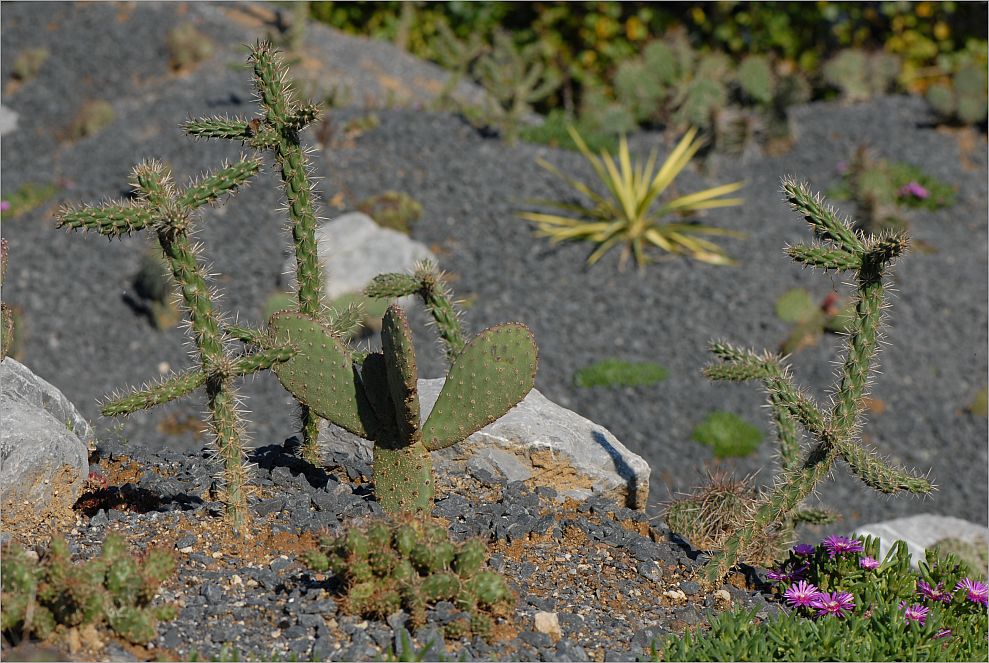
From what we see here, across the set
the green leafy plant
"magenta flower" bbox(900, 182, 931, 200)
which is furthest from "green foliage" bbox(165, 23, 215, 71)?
"magenta flower" bbox(900, 182, 931, 200)

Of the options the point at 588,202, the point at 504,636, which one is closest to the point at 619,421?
the point at 588,202

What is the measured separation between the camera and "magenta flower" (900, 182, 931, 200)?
10.4 metres

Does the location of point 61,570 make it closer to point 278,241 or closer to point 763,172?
point 278,241

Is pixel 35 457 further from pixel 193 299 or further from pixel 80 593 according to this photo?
pixel 80 593

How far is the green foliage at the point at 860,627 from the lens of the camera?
3.64 meters

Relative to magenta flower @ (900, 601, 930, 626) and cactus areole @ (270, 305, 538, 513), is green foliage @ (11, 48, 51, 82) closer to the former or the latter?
cactus areole @ (270, 305, 538, 513)

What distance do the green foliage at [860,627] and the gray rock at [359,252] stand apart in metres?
4.78

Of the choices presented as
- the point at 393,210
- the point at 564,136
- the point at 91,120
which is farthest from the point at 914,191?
the point at 91,120

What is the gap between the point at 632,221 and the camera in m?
9.20

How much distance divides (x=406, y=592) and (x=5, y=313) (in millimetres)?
2098

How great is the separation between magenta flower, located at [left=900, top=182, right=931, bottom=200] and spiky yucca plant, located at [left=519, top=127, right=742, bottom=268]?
2.06 m

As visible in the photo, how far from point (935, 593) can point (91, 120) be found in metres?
9.54

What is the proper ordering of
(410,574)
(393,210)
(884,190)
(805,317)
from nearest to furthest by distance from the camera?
(410,574), (805,317), (393,210), (884,190)

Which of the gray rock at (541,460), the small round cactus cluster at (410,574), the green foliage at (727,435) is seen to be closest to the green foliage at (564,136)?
the green foliage at (727,435)
